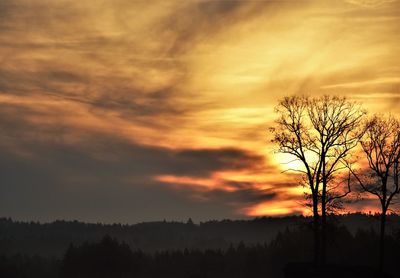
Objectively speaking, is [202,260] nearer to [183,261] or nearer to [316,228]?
[183,261]

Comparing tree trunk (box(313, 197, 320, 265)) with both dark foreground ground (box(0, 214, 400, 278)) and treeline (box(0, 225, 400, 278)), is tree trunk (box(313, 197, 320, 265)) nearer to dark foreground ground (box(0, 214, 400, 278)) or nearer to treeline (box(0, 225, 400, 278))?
dark foreground ground (box(0, 214, 400, 278))

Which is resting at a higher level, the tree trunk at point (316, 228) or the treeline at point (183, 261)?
the tree trunk at point (316, 228)

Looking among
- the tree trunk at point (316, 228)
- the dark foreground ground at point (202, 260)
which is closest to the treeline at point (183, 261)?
the dark foreground ground at point (202, 260)

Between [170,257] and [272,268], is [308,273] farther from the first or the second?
[170,257]

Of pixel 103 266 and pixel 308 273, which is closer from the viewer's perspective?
pixel 308 273

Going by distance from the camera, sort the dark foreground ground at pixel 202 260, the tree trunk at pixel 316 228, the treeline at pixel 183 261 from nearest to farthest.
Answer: the tree trunk at pixel 316 228, the dark foreground ground at pixel 202 260, the treeline at pixel 183 261

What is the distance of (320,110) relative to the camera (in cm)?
5331

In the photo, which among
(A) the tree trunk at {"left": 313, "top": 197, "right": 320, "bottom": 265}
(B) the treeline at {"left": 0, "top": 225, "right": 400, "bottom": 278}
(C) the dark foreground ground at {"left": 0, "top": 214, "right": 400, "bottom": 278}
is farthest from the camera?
(B) the treeline at {"left": 0, "top": 225, "right": 400, "bottom": 278}

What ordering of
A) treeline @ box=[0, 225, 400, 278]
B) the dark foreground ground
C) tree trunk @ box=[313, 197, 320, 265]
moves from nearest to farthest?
tree trunk @ box=[313, 197, 320, 265] < the dark foreground ground < treeline @ box=[0, 225, 400, 278]

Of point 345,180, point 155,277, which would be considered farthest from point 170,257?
point 345,180

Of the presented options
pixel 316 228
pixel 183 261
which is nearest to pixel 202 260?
pixel 183 261

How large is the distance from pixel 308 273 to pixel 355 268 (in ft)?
12.7

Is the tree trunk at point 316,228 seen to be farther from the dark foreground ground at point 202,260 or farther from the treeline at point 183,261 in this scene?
the treeline at point 183,261

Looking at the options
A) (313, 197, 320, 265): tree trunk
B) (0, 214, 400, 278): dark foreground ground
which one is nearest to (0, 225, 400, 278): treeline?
(0, 214, 400, 278): dark foreground ground
